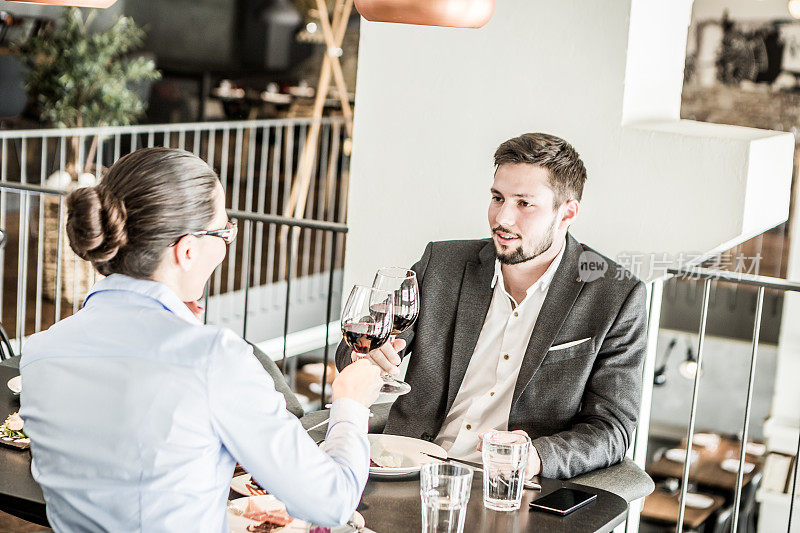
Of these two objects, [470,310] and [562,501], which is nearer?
[562,501]

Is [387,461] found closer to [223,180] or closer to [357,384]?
[357,384]

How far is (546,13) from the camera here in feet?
9.83

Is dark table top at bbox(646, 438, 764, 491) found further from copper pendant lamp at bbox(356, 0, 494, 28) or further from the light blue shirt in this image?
the light blue shirt

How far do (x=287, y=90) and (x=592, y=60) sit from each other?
850 cm

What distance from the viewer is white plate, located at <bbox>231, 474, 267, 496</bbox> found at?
1594 mm

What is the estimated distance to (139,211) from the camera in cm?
136

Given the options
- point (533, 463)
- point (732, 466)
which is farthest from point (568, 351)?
point (732, 466)

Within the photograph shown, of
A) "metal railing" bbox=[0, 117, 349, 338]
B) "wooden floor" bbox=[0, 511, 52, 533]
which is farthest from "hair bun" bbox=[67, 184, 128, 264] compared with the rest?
"metal railing" bbox=[0, 117, 349, 338]

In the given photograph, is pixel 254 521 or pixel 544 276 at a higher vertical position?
Answer: pixel 544 276

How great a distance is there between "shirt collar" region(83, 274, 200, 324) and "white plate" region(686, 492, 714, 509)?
8257 millimetres

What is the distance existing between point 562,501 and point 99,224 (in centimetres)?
86

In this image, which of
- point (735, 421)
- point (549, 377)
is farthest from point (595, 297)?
point (735, 421)

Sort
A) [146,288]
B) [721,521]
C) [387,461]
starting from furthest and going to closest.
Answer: [721,521], [387,461], [146,288]

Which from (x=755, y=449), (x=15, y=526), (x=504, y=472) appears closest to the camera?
(x=504, y=472)
